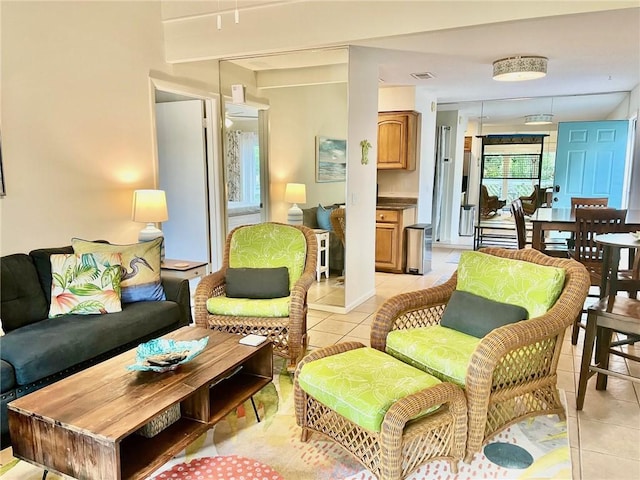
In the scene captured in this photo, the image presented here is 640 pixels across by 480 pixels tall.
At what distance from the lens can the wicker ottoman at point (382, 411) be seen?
5.61 feet

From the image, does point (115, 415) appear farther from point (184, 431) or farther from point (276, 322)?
point (276, 322)

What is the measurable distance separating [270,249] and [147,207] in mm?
1116

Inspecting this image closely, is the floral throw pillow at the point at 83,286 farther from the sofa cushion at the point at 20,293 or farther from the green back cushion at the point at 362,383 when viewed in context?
the green back cushion at the point at 362,383

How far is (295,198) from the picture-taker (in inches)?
170

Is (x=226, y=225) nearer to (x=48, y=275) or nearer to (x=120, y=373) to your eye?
(x=48, y=275)

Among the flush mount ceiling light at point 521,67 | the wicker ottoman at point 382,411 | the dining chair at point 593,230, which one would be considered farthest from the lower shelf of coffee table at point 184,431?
the flush mount ceiling light at point 521,67

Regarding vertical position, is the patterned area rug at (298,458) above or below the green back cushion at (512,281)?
below

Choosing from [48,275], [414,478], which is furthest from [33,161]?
[414,478]

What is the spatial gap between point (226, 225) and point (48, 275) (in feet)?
7.08

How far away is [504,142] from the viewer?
282 inches

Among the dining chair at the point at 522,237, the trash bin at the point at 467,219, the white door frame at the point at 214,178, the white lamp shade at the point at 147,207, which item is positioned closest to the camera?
the white lamp shade at the point at 147,207

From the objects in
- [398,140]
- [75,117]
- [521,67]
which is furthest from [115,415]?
[398,140]

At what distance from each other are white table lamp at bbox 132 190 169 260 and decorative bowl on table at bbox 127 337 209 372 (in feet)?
5.66

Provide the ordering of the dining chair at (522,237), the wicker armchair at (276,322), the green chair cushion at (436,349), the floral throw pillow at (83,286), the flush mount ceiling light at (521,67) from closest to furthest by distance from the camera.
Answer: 1. the green chair cushion at (436,349)
2. the floral throw pillow at (83,286)
3. the wicker armchair at (276,322)
4. the flush mount ceiling light at (521,67)
5. the dining chair at (522,237)
